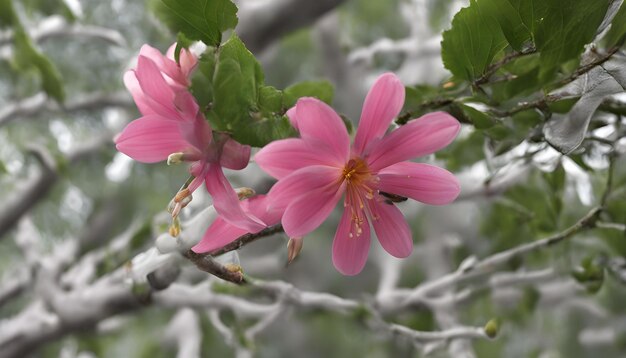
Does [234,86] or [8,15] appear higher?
[8,15]

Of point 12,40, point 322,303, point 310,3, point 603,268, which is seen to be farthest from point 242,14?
point 603,268

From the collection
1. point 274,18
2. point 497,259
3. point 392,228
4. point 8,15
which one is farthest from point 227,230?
point 8,15

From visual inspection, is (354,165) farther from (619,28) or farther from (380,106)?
(619,28)

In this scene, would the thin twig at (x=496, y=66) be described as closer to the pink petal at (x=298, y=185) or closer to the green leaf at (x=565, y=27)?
the green leaf at (x=565, y=27)

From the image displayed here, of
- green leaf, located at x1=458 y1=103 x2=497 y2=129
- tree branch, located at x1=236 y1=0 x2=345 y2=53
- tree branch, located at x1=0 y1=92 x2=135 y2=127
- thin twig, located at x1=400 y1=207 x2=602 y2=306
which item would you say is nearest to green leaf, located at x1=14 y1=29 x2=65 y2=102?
tree branch, located at x1=0 y1=92 x2=135 y2=127

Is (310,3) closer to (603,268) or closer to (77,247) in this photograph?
(603,268)

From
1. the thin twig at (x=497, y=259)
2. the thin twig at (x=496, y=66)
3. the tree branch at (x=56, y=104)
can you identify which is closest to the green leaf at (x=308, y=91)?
the thin twig at (x=496, y=66)
